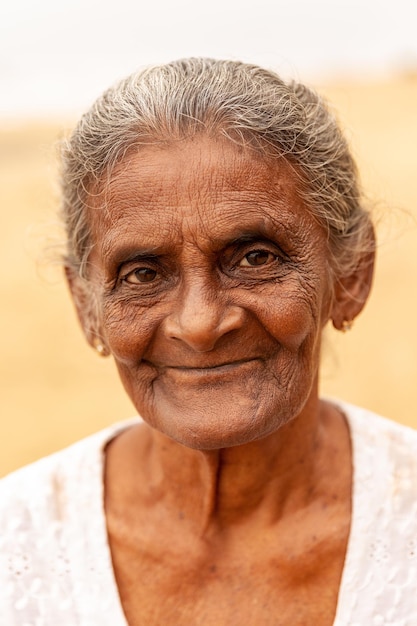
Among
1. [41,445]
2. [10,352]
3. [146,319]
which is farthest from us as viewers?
[10,352]

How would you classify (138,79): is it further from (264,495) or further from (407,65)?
(407,65)

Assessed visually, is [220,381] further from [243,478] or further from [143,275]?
[243,478]

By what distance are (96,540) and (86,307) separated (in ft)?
2.43

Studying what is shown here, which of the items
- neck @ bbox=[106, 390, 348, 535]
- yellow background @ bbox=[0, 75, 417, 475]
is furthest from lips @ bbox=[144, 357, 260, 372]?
yellow background @ bbox=[0, 75, 417, 475]

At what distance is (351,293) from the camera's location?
2861mm

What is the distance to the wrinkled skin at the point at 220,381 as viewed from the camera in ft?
7.86

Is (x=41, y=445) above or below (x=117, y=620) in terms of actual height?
below

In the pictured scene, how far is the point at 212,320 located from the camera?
232 centimetres

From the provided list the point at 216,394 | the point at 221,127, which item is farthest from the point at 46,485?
the point at 221,127

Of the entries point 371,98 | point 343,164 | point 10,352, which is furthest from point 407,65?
point 343,164

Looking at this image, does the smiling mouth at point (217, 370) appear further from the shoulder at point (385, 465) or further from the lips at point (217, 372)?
the shoulder at point (385, 465)

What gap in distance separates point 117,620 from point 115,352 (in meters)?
0.78

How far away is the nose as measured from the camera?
2.31m

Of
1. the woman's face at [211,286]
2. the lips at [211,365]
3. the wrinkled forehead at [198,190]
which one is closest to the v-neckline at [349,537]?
the woman's face at [211,286]
